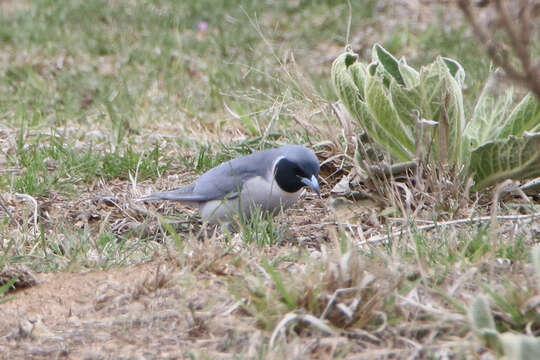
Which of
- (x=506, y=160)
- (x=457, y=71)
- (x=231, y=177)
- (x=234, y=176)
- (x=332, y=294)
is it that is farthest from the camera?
(x=457, y=71)

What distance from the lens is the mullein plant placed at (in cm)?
408

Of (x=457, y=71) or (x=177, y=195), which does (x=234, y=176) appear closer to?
(x=177, y=195)

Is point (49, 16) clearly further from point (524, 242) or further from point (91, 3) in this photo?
point (524, 242)

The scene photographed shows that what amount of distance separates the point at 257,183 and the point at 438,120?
0.99 meters

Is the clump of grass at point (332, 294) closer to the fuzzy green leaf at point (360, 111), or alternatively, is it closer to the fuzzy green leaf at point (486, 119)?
the fuzzy green leaf at point (360, 111)

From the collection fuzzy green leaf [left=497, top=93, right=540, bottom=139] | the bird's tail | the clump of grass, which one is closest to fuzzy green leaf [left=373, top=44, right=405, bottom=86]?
fuzzy green leaf [left=497, top=93, right=540, bottom=139]

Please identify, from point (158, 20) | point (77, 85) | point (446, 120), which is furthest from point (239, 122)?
point (158, 20)

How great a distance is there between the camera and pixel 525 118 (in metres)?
4.27

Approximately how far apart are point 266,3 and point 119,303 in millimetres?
6987

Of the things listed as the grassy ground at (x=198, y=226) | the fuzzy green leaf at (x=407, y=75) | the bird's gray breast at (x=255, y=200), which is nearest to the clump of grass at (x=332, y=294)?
the grassy ground at (x=198, y=226)

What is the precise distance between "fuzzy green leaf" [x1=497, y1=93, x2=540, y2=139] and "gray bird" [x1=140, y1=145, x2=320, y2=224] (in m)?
1.06

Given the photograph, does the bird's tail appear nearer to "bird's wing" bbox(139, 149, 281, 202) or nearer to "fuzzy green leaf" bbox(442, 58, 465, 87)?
"bird's wing" bbox(139, 149, 281, 202)

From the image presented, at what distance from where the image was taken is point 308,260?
298 centimetres

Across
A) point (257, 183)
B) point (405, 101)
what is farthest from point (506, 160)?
point (257, 183)
